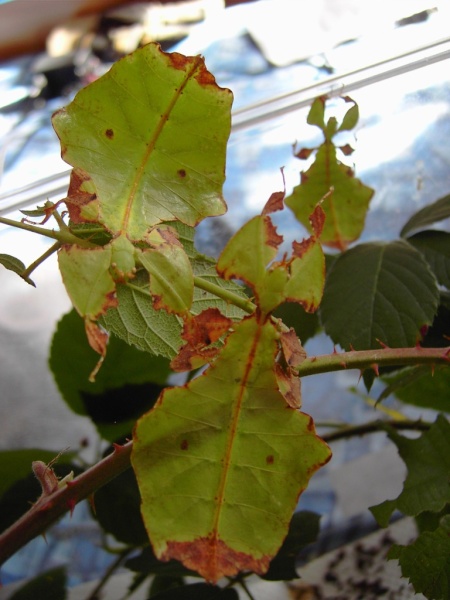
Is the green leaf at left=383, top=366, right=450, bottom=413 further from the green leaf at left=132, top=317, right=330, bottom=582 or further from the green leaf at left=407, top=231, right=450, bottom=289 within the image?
the green leaf at left=132, top=317, right=330, bottom=582

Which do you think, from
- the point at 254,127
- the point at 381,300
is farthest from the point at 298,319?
the point at 254,127

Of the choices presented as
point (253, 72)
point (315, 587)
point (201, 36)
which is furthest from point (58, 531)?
point (201, 36)

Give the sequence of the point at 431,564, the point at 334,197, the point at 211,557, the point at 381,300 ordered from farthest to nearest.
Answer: the point at 334,197 < the point at 381,300 < the point at 431,564 < the point at 211,557

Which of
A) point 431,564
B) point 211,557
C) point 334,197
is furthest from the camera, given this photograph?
point 334,197

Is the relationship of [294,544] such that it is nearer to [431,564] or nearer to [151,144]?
[431,564]

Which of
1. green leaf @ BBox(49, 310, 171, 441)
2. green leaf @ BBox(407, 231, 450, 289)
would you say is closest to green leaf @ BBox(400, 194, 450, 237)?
green leaf @ BBox(407, 231, 450, 289)

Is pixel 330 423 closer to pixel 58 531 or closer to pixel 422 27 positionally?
pixel 58 531
